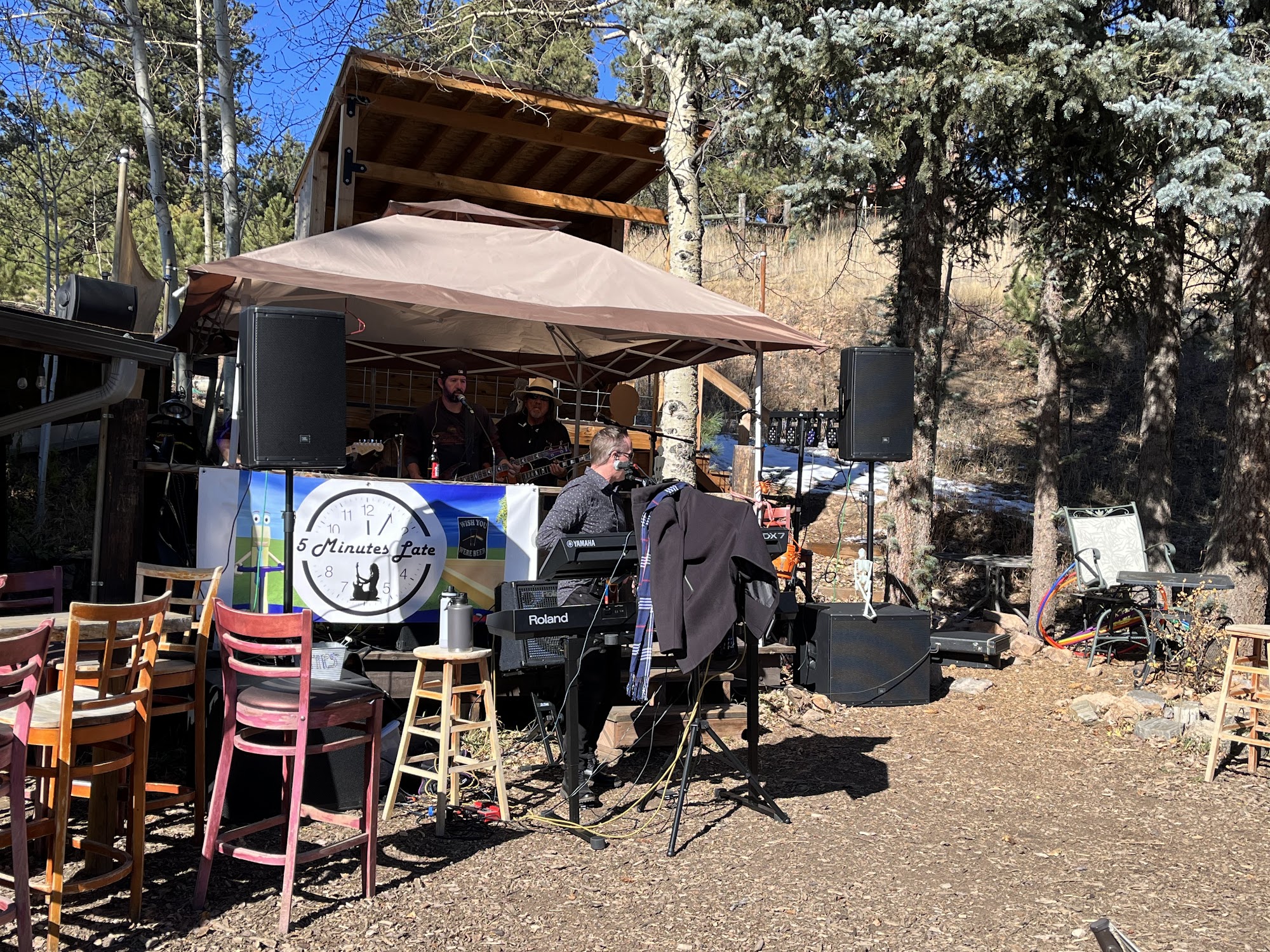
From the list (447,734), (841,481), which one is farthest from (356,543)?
(841,481)

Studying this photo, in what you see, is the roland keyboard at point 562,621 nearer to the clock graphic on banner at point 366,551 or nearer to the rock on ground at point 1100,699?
the clock graphic on banner at point 366,551

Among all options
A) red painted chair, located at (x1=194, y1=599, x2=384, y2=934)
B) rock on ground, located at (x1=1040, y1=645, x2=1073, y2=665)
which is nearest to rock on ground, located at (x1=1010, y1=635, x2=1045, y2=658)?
rock on ground, located at (x1=1040, y1=645, x2=1073, y2=665)

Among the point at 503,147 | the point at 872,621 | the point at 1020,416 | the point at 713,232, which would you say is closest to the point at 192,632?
the point at 872,621

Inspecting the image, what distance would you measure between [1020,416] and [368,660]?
1554 cm

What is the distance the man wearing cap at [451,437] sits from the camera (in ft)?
25.2

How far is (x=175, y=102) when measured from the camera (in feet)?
60.1

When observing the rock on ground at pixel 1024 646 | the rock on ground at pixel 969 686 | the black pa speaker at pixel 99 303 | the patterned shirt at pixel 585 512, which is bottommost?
the rock on ground at pixel 969 686

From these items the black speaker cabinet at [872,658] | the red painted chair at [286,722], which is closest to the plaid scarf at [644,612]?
the red painted chair at [286,722]

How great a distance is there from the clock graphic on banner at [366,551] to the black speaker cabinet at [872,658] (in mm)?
2756

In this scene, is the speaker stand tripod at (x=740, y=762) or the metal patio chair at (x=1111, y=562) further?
the metal patio chair at (x=1111, y=562)

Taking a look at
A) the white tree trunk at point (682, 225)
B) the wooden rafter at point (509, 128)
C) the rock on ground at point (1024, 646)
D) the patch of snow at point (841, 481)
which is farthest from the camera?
the patch of snow at point (841, 481)

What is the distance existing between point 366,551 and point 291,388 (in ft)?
4.15

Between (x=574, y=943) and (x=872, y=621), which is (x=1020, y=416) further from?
(x=574, y=943)

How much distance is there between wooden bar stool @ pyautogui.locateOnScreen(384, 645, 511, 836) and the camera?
4.36 meters
